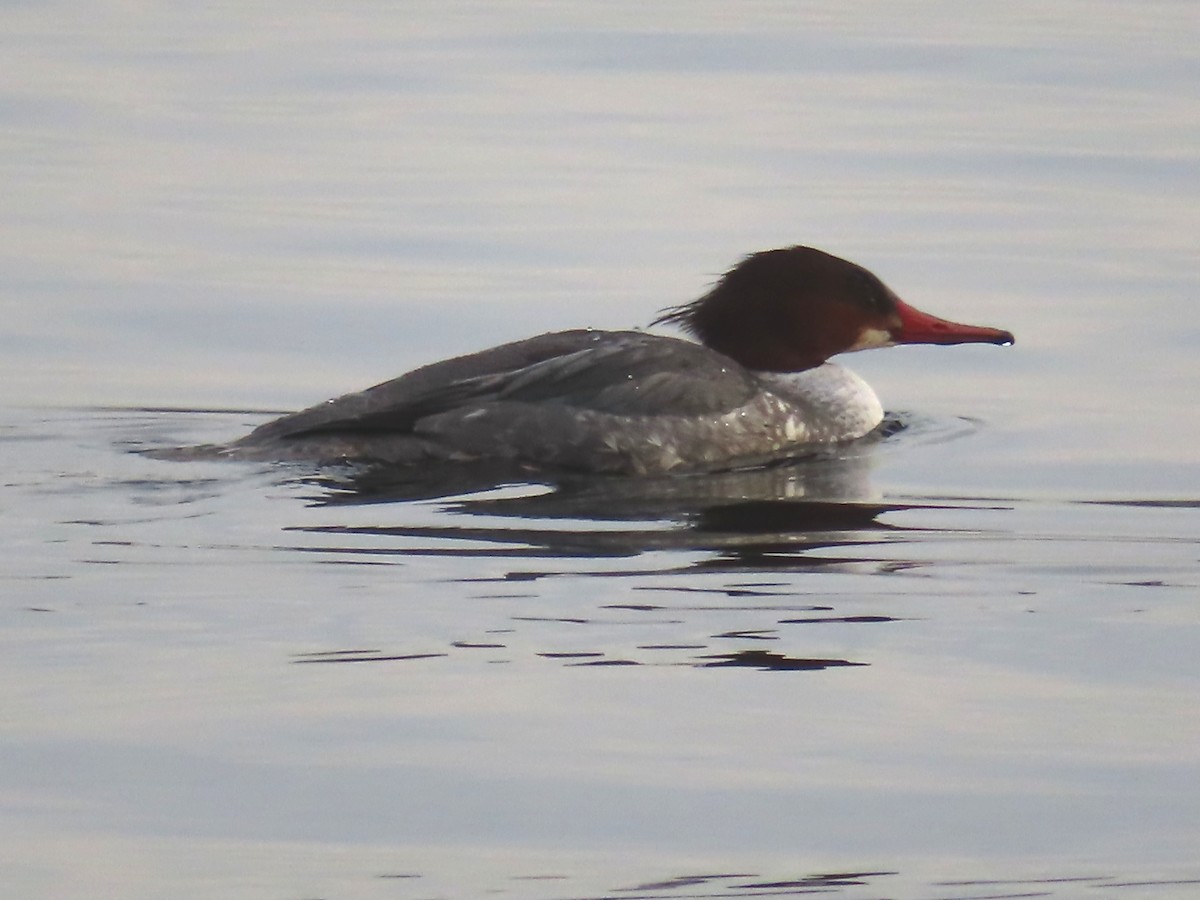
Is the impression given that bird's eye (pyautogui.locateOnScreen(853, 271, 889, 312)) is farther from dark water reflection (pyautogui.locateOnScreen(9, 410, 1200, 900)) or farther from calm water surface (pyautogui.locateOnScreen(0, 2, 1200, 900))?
dark water reflection (pyautogui.locateOnScreen(9, 410, 1200, 900))

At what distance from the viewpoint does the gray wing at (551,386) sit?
10531mm

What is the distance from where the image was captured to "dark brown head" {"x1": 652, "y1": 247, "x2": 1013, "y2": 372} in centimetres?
1189

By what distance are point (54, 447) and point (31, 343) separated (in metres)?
2.27

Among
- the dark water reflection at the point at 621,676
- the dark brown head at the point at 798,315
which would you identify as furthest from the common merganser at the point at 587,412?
the dark water reflection at the point at 621,676

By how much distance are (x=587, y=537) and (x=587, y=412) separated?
1744 mm

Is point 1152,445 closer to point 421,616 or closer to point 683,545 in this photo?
point 683,545

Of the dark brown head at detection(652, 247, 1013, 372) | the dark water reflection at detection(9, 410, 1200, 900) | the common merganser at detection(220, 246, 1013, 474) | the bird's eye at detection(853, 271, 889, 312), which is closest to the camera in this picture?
the dark water reflection at detection(9, 410, 1200, 900)

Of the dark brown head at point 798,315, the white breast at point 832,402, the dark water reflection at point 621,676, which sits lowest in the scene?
the dark water reflection at point 621,676

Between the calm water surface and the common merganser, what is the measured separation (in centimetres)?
27

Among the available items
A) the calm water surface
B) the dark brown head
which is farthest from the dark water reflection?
the dark brown head

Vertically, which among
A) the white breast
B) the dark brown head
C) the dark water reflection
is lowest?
the dark water reflection

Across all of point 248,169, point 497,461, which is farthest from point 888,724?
point 248,169

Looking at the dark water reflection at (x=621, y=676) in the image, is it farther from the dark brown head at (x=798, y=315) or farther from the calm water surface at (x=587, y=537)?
the dark brown head at (x=798, y=315)

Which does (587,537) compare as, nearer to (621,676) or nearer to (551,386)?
(551,386)
